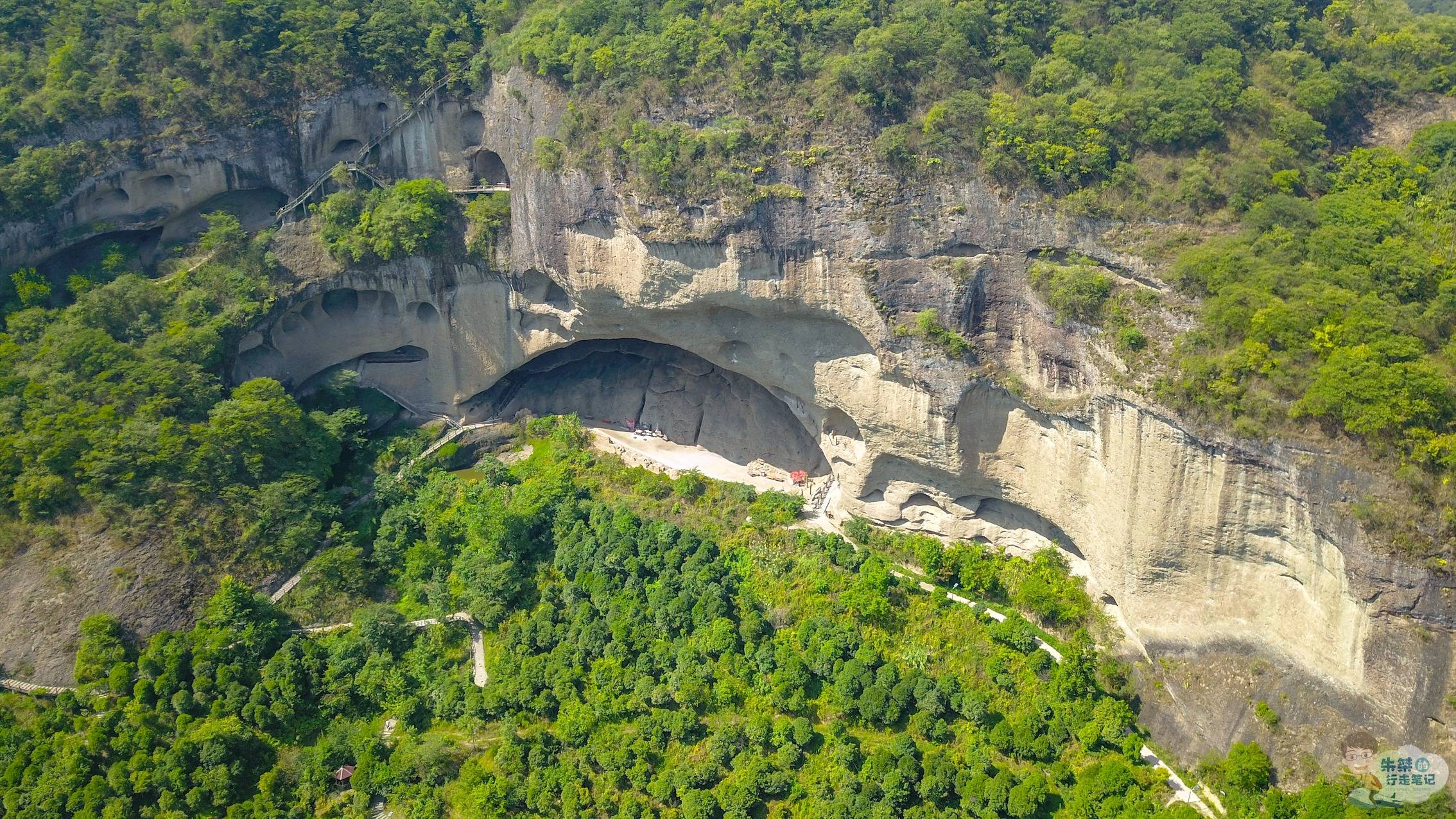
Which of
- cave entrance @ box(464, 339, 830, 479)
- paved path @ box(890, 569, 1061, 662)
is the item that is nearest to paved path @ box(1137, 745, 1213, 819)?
paved path @ box(890, 569, 1061, 662)

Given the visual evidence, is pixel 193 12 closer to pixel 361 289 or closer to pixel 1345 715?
pixel 361 289

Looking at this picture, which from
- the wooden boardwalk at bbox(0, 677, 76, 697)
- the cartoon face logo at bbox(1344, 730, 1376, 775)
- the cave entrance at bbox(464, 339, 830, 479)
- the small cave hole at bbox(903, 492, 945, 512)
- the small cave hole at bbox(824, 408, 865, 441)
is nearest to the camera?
the cartoon face logo at bbox(1344, 730, 1376, 775)

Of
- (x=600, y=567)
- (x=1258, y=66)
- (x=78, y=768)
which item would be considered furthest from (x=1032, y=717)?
(x=78, y=768)

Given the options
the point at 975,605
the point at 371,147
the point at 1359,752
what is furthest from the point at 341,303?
the point at 1359,752

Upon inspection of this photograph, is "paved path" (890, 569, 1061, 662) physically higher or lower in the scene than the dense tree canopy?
lower

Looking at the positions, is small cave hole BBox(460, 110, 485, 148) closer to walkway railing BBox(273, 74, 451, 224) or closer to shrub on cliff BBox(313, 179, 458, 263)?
walkway railing BBox(273, 74, 451, 224)

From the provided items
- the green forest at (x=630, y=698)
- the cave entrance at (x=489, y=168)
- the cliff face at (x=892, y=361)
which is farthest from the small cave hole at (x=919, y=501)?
the cave entrance at (x=489, y=168)

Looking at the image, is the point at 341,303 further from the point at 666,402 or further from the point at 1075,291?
the point at 1075,291
